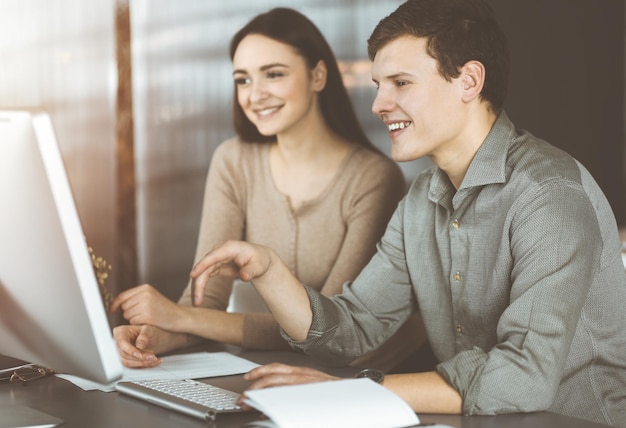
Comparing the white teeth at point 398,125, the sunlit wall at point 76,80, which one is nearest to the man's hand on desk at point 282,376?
the white teeth at point 398,125

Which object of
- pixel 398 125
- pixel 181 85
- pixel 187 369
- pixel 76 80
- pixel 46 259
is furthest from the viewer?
pixel 181 85

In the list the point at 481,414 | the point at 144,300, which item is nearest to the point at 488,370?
the point at 481,414

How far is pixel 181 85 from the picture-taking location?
4043 millimetres

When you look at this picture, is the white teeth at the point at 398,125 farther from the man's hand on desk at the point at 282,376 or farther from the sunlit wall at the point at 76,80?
the sunlit wall at the point at 76,80

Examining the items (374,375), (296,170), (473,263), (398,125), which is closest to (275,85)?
(296,170)

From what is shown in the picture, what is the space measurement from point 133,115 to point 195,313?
88.7 inches

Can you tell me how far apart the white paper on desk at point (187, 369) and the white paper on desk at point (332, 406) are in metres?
0.36

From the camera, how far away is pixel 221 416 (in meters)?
1.21

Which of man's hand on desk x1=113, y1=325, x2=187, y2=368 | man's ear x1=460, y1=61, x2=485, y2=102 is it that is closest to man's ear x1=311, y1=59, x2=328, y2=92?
man's ear x1=460, y1=61, x2=485, y2=102

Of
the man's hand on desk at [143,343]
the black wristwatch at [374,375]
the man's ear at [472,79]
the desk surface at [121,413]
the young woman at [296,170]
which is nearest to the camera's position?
the desk surface at [121,413]

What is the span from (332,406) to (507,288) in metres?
0.59

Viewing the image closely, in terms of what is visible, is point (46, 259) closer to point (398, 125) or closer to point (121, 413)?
point (121, 413)

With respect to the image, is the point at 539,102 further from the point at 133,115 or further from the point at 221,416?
the point at 221,416

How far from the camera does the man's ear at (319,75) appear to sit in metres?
2.59
